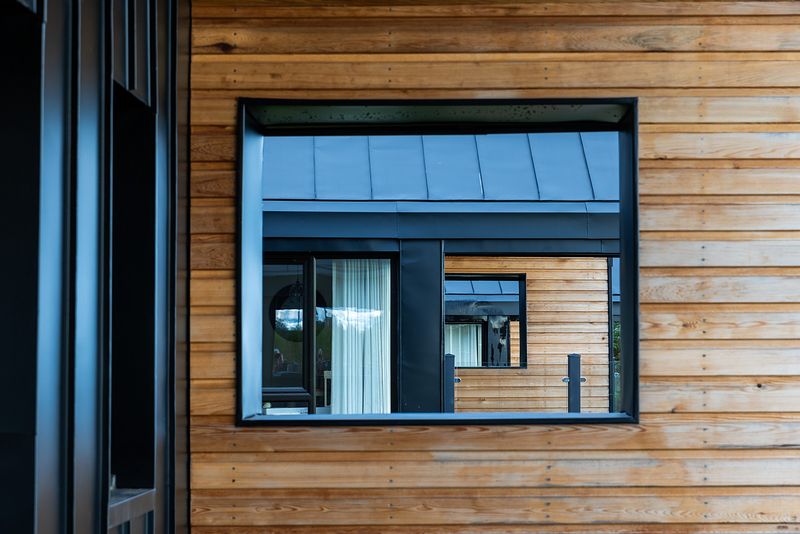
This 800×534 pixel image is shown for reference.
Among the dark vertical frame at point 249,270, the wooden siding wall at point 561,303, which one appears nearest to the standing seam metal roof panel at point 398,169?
the wooden siding wall at point 561,303

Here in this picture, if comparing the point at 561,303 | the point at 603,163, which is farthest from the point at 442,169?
the point at 561,303

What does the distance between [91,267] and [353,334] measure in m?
4.73

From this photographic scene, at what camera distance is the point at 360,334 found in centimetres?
720

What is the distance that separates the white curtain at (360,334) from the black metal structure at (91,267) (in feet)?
12.3

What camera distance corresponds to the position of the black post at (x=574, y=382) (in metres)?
7.34

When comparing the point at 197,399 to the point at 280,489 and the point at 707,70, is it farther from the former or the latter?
the point at 707,70

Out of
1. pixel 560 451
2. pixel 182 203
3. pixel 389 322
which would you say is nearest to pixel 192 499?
pixel 182 203

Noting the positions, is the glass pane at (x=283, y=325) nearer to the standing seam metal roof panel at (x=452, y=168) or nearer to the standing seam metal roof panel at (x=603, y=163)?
the standing seam metal roof panel at (x=452, y=168)

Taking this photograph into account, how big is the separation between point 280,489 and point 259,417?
0.99ft

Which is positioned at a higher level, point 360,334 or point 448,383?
point 360,334

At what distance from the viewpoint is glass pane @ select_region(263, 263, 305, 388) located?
7.04 meters

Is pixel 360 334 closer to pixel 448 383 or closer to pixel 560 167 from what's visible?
pixel 448 383

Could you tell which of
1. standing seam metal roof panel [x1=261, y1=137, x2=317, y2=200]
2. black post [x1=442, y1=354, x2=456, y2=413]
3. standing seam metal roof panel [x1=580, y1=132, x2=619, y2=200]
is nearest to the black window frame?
black post [x1=442, y1=354, x2=456, y2=413]

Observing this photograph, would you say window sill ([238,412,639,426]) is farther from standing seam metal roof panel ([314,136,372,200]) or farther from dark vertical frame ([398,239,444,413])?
standing seam metal roof panel ([314,136,372,200])
